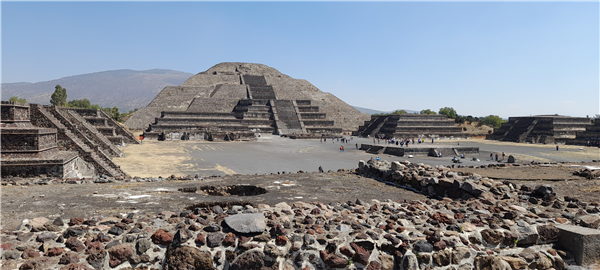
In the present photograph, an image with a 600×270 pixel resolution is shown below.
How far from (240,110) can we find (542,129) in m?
43.1

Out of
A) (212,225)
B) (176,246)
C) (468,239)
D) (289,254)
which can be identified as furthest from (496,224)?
(176,246)

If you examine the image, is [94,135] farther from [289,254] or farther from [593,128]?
[593,128]

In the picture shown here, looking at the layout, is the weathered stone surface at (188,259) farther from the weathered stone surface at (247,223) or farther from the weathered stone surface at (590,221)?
the weathered stone surface at (590,221)

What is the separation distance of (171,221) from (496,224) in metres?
5.13

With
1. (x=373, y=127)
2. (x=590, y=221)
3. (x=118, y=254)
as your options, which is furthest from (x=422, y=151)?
(x=373, y=127)

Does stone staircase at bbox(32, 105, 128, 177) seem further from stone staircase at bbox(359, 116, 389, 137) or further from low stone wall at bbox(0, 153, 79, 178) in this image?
stone staircase at bbox(359, 116, 389, 137)

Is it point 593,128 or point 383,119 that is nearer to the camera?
point 593,128

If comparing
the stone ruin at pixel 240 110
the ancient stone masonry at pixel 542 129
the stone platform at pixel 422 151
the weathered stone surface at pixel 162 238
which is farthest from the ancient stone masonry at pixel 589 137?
the weathered stone surface at pixel 162 238

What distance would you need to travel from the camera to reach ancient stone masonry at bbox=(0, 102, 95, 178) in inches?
423

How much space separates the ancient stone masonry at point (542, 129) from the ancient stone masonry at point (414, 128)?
573 centimetres

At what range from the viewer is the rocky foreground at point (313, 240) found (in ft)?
14.0

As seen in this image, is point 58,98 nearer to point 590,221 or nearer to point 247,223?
point 247,223

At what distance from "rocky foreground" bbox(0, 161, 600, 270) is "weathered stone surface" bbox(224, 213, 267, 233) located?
0.01m

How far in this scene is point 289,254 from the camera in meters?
4.48
